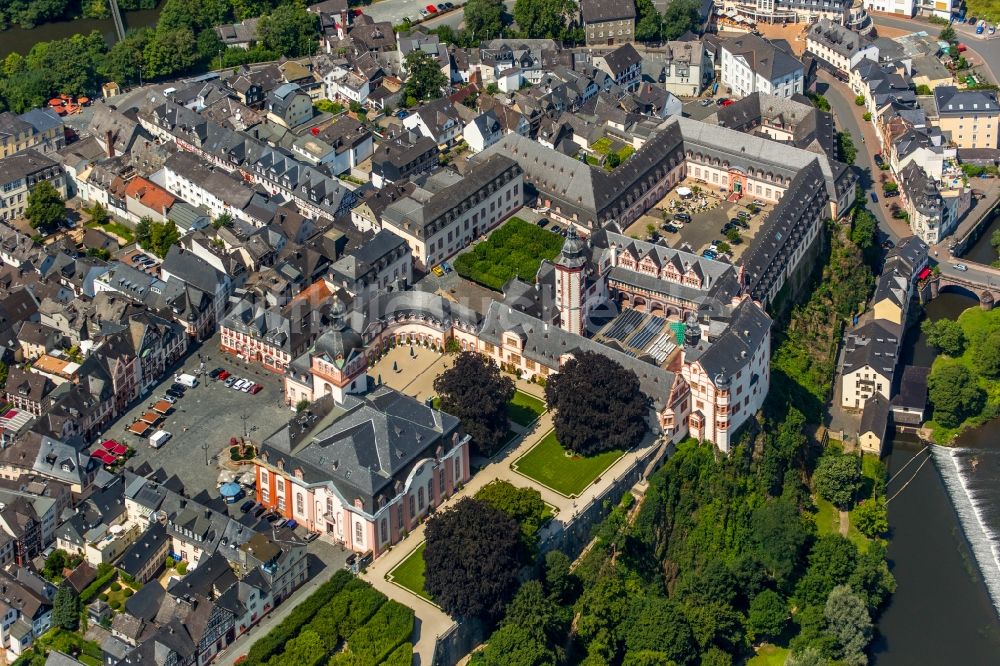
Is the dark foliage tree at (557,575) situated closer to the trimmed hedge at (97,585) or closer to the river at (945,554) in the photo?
the river at (945,554)

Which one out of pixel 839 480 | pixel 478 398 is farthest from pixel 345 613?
pixel 839 480

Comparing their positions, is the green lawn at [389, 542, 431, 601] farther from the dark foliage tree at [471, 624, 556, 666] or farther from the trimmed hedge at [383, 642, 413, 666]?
the dark foliage tree at [471, 624, 556, 666]

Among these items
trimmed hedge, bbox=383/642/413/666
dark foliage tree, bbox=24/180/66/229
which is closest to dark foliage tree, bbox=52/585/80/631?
trimmed hedge, bbox=383/642/413/666

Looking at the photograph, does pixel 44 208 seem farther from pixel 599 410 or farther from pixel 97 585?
pixel 599 410

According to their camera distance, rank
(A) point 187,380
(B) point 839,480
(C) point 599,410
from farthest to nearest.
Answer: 1. (A) point 187,380
2. (B) point 839,480
3. (C) point 599,410

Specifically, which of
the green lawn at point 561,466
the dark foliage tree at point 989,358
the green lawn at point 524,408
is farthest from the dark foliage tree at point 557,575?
the dark foliage tree at point 989,358

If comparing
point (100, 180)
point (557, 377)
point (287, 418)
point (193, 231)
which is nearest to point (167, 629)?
point (287, 418)
